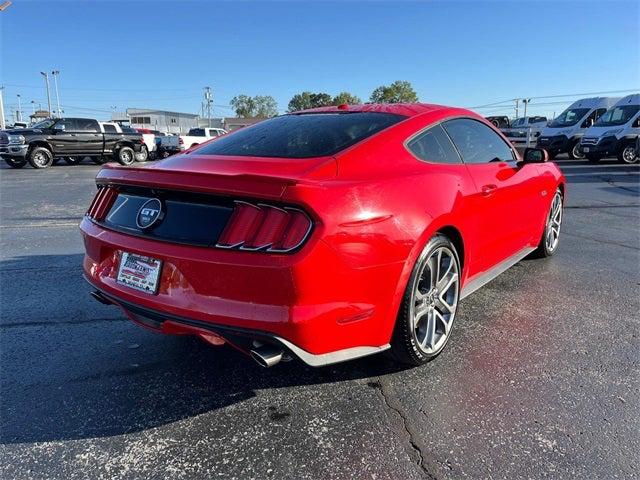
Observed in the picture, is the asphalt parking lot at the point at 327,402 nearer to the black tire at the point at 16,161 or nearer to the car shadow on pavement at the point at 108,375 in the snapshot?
the car shadow on pavement at the point at 108,375

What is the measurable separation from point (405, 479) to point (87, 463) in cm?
136

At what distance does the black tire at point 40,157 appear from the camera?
18.5 metres

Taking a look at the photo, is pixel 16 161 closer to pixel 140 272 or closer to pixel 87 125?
pixel 87 125

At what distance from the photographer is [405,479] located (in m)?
2.01

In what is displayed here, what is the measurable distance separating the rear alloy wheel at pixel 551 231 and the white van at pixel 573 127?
1619 cm

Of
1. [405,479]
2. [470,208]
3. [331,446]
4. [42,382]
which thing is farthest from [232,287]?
[470,208]

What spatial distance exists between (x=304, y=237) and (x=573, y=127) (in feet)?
71.4

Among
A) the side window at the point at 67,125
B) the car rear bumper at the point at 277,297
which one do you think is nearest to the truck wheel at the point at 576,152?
the side window at the point at 67,125

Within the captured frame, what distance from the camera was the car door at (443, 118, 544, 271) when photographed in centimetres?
342

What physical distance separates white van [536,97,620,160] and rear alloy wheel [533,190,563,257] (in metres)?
16.2

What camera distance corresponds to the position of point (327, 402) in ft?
8.45

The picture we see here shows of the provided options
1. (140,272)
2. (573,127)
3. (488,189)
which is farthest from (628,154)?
(140,272)

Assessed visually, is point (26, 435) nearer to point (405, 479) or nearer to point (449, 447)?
point (405, 479)

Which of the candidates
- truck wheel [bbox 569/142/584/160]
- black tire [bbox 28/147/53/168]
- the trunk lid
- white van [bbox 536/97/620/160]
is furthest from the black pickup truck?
the trunk lid
